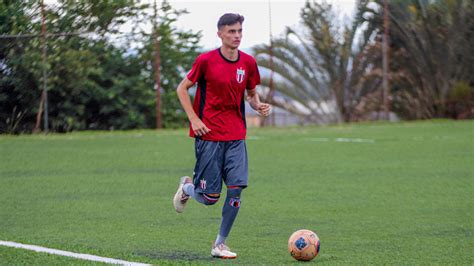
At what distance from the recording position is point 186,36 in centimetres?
2698

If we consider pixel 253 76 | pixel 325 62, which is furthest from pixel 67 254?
pixel 325 62

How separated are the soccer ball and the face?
1537 mm

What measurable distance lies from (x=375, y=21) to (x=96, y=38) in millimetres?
8871

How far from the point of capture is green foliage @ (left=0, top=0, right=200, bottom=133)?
1838cm

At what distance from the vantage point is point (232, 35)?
7809 mm

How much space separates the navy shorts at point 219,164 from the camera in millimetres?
7941

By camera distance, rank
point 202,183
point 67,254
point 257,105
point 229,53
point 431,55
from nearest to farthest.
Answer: point 67,254 < point 229,53 < point 202,183 < point 257,105 < point 431,55

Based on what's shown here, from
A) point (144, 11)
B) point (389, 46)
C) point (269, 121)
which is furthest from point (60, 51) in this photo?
point (389, 46)

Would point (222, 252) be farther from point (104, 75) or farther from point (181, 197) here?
point (104, 75)

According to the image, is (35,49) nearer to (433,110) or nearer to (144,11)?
(144,11)

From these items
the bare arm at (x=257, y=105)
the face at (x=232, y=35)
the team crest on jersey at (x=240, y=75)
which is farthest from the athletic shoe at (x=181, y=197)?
the face at (x=232, y=35)

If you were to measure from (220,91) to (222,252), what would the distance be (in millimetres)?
1250

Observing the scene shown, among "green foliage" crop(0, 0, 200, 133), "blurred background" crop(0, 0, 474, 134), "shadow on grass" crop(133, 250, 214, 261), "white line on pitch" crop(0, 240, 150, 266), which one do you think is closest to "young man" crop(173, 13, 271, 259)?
"shadow on grass" crop(133, 250, 214, 261)

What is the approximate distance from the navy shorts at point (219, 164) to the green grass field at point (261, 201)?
0.56 metres
